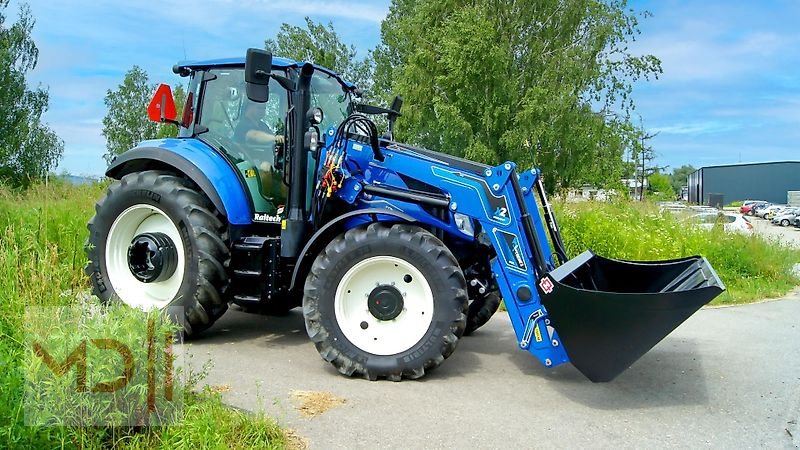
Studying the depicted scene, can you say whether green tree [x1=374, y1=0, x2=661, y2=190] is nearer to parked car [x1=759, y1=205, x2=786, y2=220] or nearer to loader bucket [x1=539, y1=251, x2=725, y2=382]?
loader bucket [x1=539, y1=251, x2=725, y2=382]

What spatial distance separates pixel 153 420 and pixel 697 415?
139 inches

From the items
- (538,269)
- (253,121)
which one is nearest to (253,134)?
(253,121)

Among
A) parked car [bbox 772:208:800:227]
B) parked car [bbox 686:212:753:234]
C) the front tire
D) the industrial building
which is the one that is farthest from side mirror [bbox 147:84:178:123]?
the industrial building

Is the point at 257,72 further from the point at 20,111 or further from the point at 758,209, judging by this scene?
the point at 758,209

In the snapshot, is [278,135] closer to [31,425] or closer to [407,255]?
[407,255]

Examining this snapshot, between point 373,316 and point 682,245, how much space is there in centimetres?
804

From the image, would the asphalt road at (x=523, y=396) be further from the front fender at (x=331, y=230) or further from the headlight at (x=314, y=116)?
the headlight at (x=314, y=116)

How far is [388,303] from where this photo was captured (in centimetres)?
525

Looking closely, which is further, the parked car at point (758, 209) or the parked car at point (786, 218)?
the parked car at point (758, 209)

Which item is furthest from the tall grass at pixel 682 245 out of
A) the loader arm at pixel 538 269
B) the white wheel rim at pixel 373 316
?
the white wheel rim at pixel 373 316

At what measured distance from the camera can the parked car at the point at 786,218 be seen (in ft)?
145

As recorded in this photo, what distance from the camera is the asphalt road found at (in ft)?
13.5

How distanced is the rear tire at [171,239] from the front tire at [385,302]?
114cm

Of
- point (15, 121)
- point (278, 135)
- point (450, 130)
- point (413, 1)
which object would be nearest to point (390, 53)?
point (413, 1)
